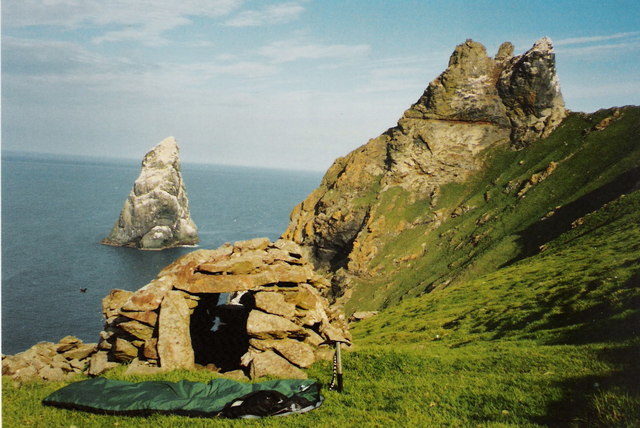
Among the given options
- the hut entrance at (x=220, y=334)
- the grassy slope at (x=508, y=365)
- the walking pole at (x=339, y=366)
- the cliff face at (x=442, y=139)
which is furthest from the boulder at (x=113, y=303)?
the cliff face at (x=442, y=139)

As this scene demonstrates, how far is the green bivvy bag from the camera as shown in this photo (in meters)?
13.7

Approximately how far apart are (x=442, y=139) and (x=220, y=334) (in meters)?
91.5

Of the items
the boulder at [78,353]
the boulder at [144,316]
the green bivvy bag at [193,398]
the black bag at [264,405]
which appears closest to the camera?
the black bag at [264,405]

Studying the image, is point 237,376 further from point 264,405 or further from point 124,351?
point 124,351

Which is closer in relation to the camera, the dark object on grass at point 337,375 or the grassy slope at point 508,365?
the grassy slope at point 508,365

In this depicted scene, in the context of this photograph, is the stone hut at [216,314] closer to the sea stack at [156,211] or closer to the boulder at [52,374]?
the boulder at [52,374]

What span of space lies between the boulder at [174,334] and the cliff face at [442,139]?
246 ft

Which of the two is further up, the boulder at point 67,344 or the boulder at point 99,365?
the boulder at point 99,365

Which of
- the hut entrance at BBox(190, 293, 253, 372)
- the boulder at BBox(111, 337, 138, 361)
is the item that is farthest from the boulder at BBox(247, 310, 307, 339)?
the boulder at BBox(111, 337, 138, 361)

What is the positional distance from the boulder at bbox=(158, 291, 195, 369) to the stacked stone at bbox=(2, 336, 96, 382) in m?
5.13

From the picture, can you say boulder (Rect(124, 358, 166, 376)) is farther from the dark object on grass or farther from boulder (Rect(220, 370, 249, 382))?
the dark object on grass

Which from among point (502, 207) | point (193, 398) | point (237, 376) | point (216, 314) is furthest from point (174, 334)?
point (502, 207)

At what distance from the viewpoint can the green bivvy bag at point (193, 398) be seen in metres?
13.7

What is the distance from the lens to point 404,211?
97.2 m
